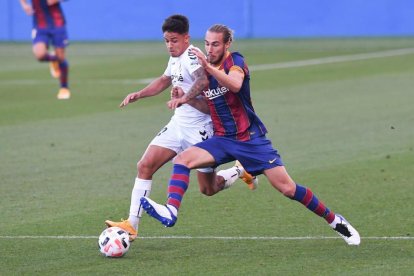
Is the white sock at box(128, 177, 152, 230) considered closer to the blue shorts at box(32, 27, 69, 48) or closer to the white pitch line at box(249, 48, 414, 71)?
the blue shorts at box(32, 27, 69, 48)

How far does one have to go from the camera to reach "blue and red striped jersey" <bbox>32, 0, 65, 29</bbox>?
72.5 feet

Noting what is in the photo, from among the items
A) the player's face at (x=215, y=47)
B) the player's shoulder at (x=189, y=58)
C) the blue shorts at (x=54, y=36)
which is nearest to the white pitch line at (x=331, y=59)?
the blue shorts at (x=54, y=36)

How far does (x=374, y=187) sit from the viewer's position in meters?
12.1

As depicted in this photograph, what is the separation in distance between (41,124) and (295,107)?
449 cm

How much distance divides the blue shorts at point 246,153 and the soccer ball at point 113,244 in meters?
0.99

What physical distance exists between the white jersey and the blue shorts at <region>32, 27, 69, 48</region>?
12625 millimetres

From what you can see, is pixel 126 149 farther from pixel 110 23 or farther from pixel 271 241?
pixel 110 23

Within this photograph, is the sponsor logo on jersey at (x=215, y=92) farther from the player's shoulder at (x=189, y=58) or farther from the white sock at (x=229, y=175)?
the white sock at (x=229, y=175)

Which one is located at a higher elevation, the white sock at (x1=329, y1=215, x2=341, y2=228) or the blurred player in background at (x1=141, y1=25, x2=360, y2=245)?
the blurred player in background at (x1=141, y1=25, x2=360, y2=245)

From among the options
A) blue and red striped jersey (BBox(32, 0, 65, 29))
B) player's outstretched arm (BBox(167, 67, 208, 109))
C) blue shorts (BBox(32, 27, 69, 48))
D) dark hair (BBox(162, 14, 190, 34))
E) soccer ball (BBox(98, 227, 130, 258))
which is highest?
dark hair (BBox(162, 14, 190, 34))

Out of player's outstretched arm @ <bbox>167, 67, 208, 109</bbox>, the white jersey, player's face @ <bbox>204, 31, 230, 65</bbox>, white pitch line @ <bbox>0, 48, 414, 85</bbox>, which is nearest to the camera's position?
player's outstretched arm @ <bbox>167, 67, 208, 109</bbox>

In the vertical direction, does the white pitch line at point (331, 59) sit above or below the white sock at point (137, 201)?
below

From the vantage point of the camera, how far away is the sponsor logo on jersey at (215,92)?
30.3 feet

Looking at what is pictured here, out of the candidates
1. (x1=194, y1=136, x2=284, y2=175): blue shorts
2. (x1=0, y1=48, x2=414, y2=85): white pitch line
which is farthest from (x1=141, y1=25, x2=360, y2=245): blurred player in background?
(x1=0, y1=48, x2=414, y2=85): white pitch line
